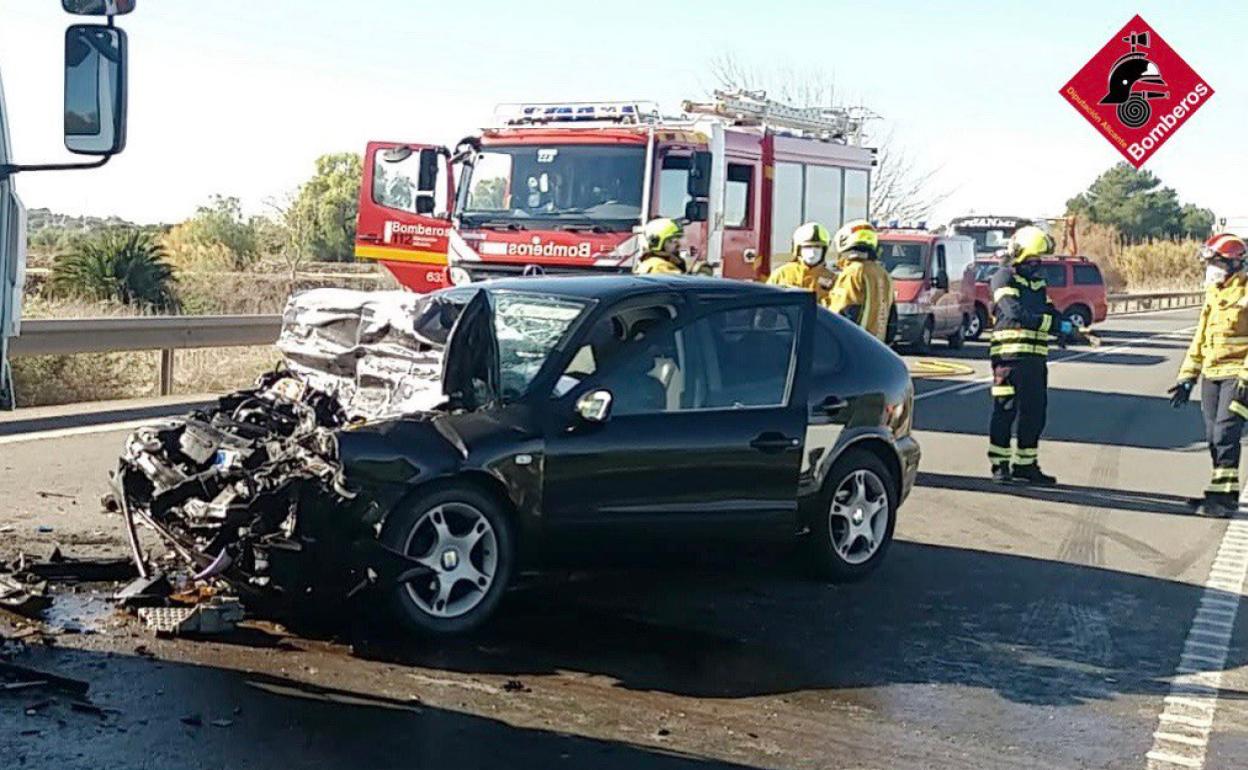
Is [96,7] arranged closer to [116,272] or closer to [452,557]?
[452,557]

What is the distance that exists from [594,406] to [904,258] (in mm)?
20553

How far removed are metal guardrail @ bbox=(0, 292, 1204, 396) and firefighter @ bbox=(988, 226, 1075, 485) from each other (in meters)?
6.95

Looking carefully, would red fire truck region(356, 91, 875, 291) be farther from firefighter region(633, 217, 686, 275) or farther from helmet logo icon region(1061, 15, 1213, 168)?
helmet logo icon region(1061, 15, 1213, 168)

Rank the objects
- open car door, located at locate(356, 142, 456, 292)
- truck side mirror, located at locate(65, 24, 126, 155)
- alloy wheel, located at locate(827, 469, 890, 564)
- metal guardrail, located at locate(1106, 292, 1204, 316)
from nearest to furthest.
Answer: truck side mirror, located at locate(65, 24, 126, 155) < alloy wheel, located at locate(827, 469, 890, 564) < open car door, located at locate(356, 142, 456, 292) < metal guardrail, located at locate(1106, 292, 1204, 316)

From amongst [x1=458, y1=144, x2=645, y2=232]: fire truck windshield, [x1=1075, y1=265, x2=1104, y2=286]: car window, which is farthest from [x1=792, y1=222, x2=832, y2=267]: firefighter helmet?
[x1=1075, y1=265, x2=1104, y2=286]: car window

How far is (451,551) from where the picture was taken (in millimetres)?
6113

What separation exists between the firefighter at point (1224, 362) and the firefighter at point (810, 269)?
2.70m

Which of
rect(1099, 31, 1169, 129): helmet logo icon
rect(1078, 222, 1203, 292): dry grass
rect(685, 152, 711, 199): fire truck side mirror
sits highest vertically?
rect(1099, 31, 1169, 129): helmet logo icon

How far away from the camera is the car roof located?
273 inches

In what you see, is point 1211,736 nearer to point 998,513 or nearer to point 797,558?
point 797,558

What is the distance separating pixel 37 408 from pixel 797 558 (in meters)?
8.18

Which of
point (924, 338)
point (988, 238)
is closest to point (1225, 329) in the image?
point (924, 338)

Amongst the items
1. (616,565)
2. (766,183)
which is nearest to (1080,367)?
(766,183)

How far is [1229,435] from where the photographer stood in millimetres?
10352
